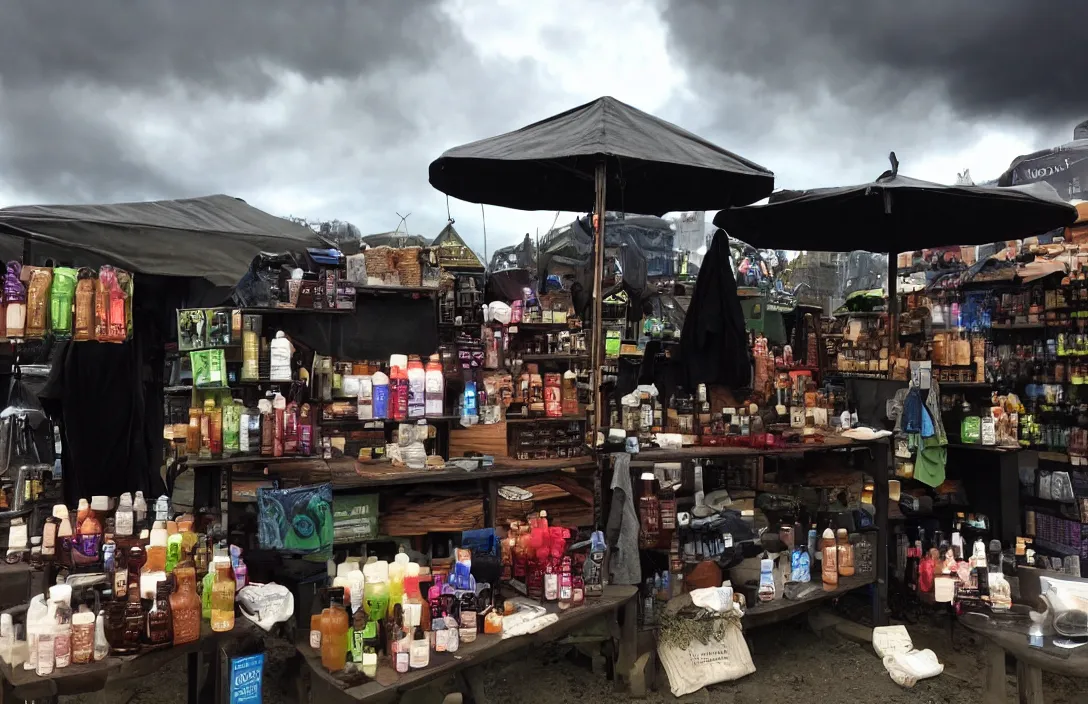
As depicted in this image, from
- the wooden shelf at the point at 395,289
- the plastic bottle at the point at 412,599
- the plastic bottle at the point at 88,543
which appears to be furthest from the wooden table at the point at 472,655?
the wooden shelf at the point at 395,289

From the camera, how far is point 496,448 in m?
5.12

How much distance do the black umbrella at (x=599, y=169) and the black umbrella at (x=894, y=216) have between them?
0.50 metres

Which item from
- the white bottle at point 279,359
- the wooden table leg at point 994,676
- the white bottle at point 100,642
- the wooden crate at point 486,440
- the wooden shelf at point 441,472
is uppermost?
the white bottle at point 279,359

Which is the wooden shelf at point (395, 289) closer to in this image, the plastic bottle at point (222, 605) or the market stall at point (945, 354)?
the plastic bottle at point (222, 605)

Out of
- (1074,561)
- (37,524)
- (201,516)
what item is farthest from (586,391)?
(1074,561)

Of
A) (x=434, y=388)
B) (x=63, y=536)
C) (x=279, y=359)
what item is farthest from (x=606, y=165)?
(x=63, y=536)

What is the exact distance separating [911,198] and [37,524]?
21.9ft

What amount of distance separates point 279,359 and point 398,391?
2.44 ft

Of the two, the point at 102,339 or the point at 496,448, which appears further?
the point at 496,448

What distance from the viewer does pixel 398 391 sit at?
4.62 metres

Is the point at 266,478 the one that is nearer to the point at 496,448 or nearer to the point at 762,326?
the point at 496,448

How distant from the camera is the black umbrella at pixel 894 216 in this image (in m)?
5.23

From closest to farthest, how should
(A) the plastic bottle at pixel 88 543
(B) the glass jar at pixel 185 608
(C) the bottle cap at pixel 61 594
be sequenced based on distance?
(C) the bottle cap at pixel 61 594
(B) the glass jar at pixel 185 608
(A) the plastic bottle at pixel 88 543

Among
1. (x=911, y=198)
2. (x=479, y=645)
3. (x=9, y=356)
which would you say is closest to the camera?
(x=479, y=645)
